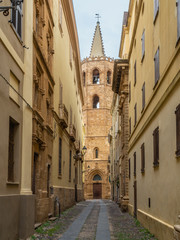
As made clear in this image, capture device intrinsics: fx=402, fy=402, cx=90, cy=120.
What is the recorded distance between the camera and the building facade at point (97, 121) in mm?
67188

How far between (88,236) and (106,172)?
55033 mm

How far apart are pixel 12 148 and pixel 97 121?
5858 centimetres

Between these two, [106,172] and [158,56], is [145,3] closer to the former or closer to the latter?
[158,56]

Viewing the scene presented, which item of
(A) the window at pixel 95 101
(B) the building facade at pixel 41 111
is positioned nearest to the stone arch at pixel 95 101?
(A) the window at pixel 95 101

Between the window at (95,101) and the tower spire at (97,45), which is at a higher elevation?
the tower spire at (97,45)

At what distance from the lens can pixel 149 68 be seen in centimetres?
1470

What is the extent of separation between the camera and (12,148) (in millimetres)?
11023

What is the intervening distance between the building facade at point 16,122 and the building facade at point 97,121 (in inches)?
2146

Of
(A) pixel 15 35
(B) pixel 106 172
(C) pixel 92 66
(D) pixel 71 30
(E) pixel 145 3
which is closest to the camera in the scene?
(A) pixel 15 35

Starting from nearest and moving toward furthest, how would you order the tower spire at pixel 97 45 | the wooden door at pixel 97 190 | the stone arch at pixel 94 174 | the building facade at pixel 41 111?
the building facade at pixel 41 111
the stone arch at pixel 94 174
the wooden door at pixel 97 190
the tower spire at pixel 97 45

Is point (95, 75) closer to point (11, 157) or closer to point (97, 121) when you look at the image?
point (97, 121)

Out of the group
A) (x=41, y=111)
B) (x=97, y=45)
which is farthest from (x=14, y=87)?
(x=97, y=45)

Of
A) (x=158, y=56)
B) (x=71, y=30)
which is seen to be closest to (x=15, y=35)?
(x=158, y=56)

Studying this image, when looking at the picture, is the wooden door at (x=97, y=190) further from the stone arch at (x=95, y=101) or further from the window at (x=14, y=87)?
the window at (x=14, y=87)
